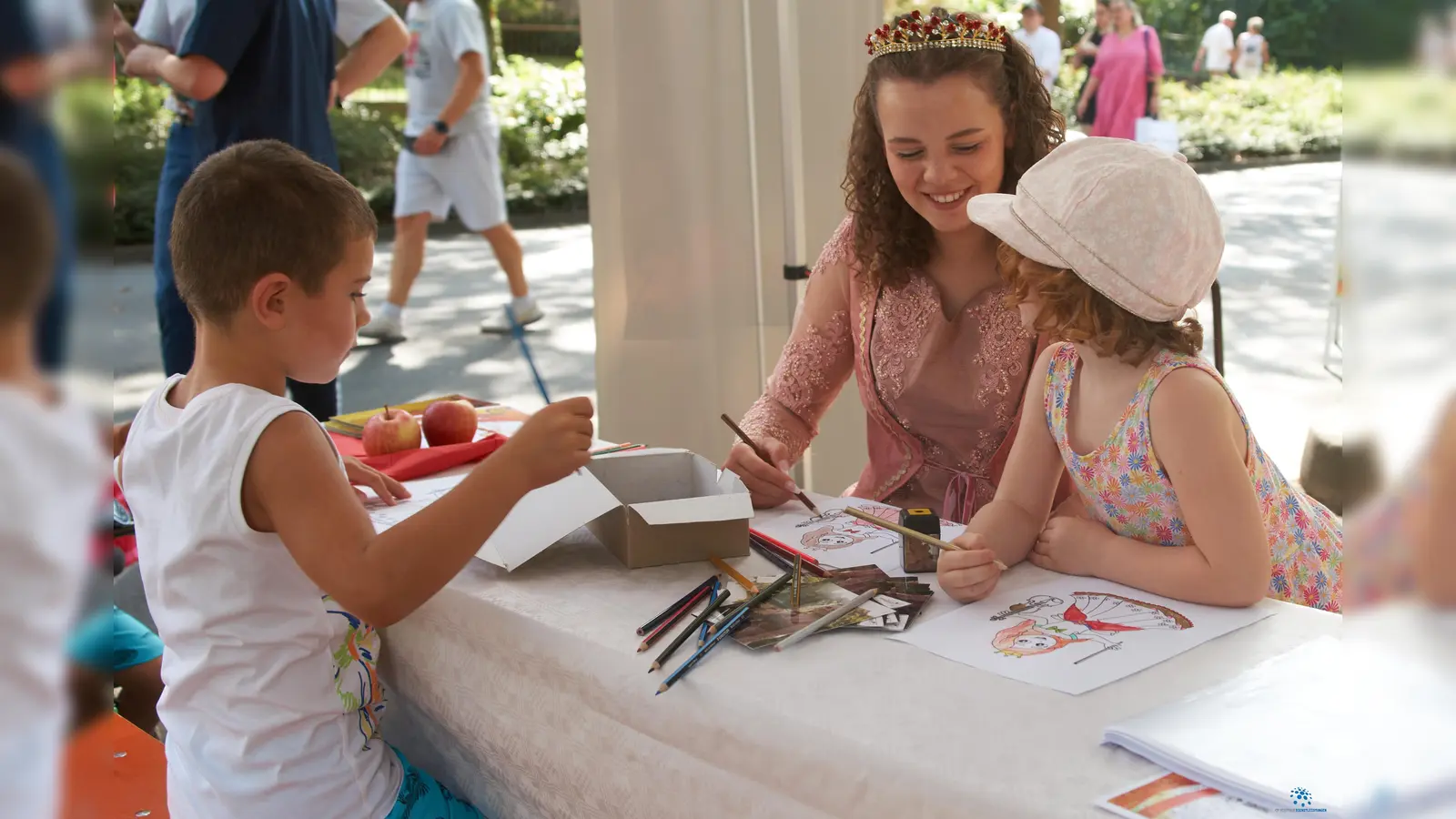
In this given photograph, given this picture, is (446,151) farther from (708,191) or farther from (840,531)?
(840,531)

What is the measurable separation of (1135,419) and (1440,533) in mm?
973

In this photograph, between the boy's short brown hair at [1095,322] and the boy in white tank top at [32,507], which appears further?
the boy's short brown hair at [1095,322]

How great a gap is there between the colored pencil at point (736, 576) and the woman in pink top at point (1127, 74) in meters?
4.76

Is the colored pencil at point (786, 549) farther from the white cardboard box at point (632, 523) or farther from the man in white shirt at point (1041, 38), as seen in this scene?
the man in white shirt at point (1041, 38)

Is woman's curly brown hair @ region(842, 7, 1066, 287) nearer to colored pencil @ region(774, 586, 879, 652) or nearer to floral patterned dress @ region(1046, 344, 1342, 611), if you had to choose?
floral patterned dress @ region(1046, 344, 1342, 611)

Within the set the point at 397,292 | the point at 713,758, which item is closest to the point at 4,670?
the point at 713,758

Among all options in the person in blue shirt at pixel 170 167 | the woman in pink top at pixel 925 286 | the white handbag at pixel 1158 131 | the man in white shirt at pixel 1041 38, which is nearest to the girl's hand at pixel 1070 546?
the woman in pink top at pixel 925 286

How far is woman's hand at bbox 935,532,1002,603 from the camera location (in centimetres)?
112

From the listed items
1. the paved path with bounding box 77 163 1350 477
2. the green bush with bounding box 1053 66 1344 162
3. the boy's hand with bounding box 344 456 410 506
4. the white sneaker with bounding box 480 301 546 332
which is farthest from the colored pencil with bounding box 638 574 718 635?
the green bush with bounding box 1053 66 1344 162

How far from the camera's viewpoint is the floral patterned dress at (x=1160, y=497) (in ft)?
4.03

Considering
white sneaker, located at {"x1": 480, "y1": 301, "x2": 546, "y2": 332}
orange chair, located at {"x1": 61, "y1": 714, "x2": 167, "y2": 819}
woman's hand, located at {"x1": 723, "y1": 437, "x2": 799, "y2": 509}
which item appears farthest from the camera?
white sneaker, located at {"x1": 480, "y1": 301, "x2": 546, "y2": 332}

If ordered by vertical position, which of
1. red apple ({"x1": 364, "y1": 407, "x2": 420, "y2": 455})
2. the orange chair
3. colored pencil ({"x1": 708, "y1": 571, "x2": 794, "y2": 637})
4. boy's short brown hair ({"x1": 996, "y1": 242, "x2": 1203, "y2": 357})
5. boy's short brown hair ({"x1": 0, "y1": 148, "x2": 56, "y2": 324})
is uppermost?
boy's short brown hair ({"x1": 0, "y1": 148, "x2": 56, "y2": 324})

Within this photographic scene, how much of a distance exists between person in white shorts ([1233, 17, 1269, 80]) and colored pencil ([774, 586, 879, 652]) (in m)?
4.47

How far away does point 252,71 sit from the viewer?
8.96ft
